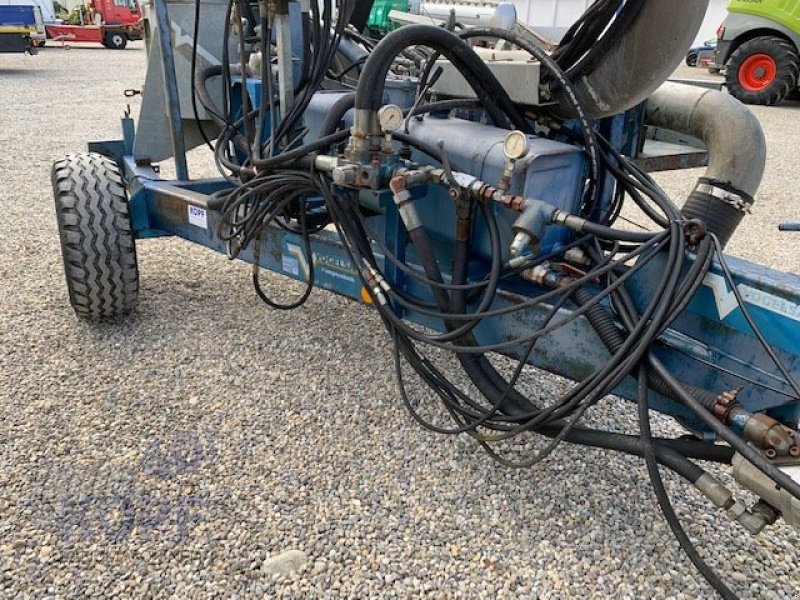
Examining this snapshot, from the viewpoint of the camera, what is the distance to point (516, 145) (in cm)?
182

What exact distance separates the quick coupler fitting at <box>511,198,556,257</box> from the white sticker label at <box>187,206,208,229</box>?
5.45 feet

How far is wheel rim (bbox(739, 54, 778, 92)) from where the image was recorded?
11139mm

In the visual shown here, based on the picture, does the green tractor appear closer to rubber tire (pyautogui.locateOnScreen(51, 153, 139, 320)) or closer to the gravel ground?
the gravel ground

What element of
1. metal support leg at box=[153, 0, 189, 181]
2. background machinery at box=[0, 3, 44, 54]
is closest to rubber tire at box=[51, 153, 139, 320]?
metal support leg at box=[153, 0, 189, 181]

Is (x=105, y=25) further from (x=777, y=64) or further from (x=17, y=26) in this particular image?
(x=777, y=64)

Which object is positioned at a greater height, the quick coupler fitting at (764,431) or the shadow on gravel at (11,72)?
the quick coupler fitting at (764,431)

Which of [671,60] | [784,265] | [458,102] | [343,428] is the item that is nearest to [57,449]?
[343,428]

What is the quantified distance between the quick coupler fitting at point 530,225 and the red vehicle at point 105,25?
2212cm

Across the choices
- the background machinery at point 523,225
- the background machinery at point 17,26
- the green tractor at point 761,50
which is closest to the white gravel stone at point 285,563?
the background machinery at point 523,225

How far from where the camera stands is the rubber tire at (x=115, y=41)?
21.5m

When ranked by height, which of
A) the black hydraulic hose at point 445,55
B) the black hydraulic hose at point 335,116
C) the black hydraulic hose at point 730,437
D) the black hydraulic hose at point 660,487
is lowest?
the black hydraulic hose at point 660,487

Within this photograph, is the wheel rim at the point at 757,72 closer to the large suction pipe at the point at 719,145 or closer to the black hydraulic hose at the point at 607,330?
the large suction pipe at the point at 719,145

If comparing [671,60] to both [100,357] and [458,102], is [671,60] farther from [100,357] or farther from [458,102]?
[100,357]

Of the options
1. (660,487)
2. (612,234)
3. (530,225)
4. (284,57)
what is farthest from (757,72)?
(660,487)
